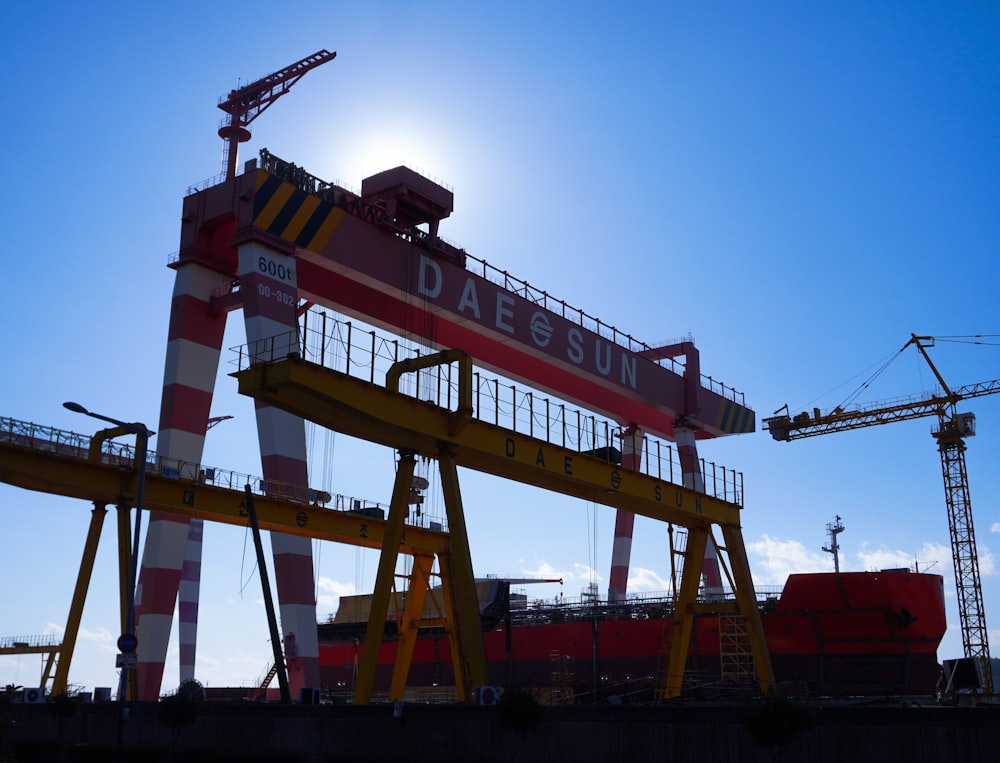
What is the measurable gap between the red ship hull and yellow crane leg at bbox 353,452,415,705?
505 inches

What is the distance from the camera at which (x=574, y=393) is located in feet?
138

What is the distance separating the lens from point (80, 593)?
89.5 feet

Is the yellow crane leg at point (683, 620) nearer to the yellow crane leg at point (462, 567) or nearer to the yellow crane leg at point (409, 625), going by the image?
the yellow crane leg at point (409, 625)

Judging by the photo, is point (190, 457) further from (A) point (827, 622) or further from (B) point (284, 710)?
(A) point (827, 622)

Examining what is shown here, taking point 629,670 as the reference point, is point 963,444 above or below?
above

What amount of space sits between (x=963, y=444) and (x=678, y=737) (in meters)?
49.8

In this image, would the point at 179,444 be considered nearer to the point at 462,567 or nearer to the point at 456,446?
the point at 456,446

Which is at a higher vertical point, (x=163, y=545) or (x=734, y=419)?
(x=734, y=419)

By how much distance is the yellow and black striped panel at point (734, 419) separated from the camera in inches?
1895

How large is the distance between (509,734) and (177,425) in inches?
670

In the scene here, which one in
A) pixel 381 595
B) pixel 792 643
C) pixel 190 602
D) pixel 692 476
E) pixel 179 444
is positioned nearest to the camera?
pixel 381 595

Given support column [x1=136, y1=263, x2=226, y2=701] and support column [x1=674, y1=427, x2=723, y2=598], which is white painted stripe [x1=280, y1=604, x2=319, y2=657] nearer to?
support column [x1=136, y1=263, x2=226, y2=701]

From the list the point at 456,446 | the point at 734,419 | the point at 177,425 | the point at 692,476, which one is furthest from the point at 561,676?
the point at 456,446

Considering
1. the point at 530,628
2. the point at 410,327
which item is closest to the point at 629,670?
the point at 530,628
